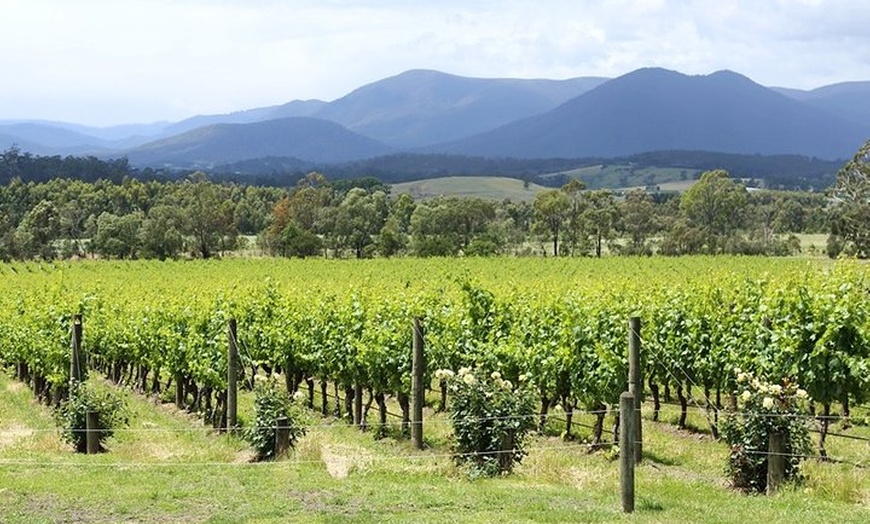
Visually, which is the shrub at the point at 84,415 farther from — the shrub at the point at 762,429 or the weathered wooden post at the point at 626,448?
the shrub at the point at 762,429

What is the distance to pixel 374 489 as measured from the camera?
1038 centimetres

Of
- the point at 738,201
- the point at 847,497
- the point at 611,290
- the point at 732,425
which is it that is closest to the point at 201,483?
the point at 732,425

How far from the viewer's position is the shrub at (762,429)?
10016 mm

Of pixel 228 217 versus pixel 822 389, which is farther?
pixel 228 217

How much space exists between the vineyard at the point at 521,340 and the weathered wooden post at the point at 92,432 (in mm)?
2863

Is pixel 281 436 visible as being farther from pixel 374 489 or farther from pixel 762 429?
pixel 762 429

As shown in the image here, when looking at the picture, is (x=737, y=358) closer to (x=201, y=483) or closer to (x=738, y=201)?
(x=201, y=483)

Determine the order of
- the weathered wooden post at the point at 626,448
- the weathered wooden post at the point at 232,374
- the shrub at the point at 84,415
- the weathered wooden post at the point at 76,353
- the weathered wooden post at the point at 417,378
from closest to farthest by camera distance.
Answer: the weathered wooden post at the point at 626,448
the weathered wooden post at the point at 417,378
the shrub at the point at 84,415
the weathered wooden post at the point at 232,374
the weathered wooden post at the point at 76,353

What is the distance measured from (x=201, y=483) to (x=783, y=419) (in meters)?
6.74

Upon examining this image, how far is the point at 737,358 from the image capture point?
14906 millimetres

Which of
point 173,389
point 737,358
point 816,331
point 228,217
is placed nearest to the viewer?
point 816,331

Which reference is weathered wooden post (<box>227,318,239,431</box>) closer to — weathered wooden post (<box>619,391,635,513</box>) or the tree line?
weathered wooden post (<box>619,391,635,513</box>)

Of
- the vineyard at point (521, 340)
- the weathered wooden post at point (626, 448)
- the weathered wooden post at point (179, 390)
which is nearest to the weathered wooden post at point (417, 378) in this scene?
the vineyard at point (521, 340)

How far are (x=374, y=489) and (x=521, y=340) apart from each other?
6.80 m
